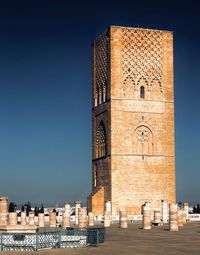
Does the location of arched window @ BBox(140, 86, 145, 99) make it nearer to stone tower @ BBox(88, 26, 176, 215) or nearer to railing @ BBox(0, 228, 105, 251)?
stone tower @ BBox(88, 26, 176, 215)

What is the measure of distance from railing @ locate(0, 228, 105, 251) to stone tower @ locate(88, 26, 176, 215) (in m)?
20.0

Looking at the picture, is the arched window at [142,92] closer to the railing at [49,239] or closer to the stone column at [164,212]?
the stone column at [164,212]

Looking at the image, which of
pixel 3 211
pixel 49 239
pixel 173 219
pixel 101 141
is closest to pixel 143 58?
pixel 101 141

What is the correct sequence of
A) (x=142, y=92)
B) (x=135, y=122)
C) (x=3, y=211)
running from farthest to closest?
1. (x=142, y=92)
2. (x=135, y=122)
3. (x=3, y=211)

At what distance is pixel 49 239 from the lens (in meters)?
17.1

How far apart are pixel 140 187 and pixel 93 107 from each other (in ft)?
21.4

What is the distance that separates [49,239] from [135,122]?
883 inches

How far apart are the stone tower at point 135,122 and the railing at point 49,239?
65.7 ft

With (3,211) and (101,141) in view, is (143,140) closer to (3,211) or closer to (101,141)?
(101,141)

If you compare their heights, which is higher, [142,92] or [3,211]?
[142,92]

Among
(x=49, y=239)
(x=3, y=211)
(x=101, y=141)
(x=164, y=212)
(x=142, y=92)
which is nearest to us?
(x=49, y=239)

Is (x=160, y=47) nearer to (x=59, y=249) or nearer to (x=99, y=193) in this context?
(x=99, y=193)

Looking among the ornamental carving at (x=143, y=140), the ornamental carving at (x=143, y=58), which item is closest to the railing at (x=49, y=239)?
the ornamental carving at (x=143, y=140)

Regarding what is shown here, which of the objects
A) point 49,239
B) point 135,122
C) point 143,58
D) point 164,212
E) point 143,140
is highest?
point 143,58
